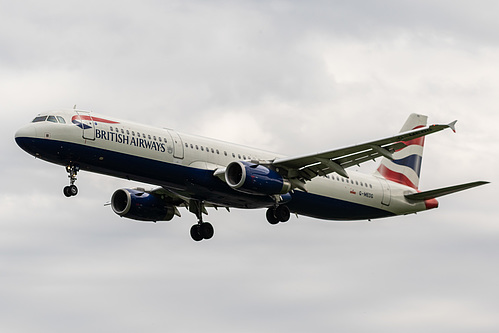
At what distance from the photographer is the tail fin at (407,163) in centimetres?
5916

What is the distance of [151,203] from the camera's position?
55.0 metres

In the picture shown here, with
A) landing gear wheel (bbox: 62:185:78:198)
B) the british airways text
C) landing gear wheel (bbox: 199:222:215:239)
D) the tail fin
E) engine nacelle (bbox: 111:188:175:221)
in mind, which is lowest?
landing gear wheel (bbox: 62:185:78:198)

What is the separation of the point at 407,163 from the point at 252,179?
16.5 metres

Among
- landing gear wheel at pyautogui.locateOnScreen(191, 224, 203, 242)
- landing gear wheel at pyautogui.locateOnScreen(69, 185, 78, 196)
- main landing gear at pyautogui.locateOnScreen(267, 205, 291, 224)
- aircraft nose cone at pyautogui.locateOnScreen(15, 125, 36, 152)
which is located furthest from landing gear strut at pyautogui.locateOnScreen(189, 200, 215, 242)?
aircraft nose cone at pyautogui.locateOnScreen(15, 125, 36, 152)

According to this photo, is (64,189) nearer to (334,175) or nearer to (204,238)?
(204,238)

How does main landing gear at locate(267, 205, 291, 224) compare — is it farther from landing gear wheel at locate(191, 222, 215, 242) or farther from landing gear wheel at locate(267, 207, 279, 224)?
landing gear wheel at locate(191, 222, 215, 242)

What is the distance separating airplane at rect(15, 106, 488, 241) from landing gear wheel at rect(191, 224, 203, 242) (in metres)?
0.06

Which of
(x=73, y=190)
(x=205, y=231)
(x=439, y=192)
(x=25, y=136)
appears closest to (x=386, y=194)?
(x=439, y=192)

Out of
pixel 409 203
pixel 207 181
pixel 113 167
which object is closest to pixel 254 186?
pixel 207 181

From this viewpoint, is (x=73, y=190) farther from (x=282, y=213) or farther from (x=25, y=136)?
(x=282, y=213)

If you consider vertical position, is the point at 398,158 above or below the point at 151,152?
above

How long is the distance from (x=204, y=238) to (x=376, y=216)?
1027 cm

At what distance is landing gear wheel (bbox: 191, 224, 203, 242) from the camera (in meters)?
54.8

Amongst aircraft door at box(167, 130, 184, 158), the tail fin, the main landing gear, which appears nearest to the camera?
aircraft door at box(167, 130, 184, 158)
